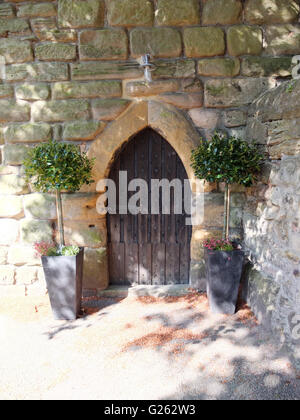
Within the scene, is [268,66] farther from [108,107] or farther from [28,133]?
[28,133]

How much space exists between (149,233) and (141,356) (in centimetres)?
150

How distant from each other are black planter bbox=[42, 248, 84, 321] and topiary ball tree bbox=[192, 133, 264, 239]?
151 cm

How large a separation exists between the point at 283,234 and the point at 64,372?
201 cm

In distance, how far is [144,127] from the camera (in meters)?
3.42

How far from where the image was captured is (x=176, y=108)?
3377 mm

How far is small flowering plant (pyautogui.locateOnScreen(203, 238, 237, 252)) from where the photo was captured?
315 cm

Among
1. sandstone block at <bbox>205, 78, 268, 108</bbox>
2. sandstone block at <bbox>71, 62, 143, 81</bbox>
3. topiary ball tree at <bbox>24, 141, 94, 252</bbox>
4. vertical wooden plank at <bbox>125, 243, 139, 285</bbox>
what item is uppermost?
sandstone block at <bbox>71, 62, 143, 81</bbox>

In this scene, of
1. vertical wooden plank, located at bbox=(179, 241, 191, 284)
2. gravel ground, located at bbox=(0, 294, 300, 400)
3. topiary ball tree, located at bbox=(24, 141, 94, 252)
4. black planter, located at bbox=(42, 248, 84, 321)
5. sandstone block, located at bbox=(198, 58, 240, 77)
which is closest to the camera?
gravel ground, located at bbox=(0, 294, 300, 400)

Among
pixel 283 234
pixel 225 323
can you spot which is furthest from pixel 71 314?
pixel 283 234

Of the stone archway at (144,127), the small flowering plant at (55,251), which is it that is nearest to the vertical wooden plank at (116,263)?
the small flowering plant at (55,251)

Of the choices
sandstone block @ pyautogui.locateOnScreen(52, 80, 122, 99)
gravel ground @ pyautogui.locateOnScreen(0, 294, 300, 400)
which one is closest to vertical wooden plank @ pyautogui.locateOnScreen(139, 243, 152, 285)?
gravel ground @ pyautogui.locateOnScreen(0, 294, 300, 400)

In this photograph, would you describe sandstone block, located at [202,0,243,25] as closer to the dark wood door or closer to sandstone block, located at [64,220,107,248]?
the dark wood door

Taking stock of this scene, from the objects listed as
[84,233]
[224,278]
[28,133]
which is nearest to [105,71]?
[28,133]
